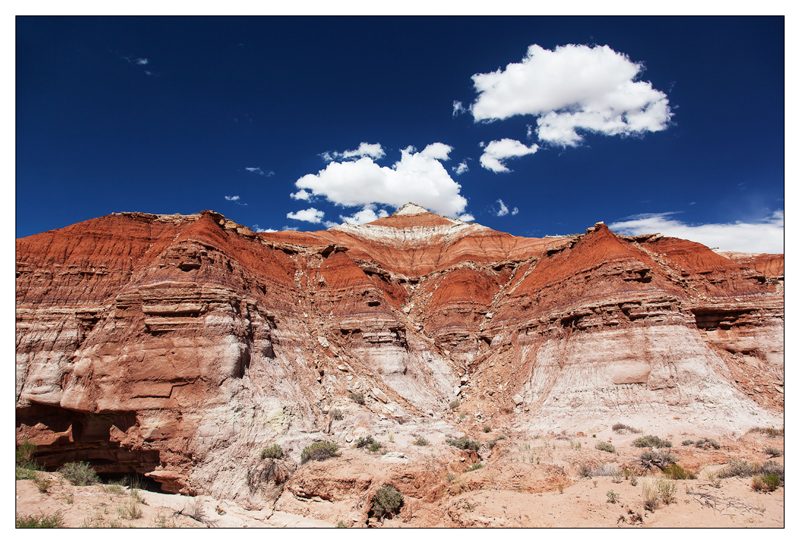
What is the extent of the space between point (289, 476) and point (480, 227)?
4327 centimetres

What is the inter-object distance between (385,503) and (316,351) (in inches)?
531

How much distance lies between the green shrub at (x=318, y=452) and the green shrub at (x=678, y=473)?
12481 millimetres

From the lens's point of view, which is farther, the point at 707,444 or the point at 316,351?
the point at 316,351

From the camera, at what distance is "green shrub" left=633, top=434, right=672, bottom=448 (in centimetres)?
1650

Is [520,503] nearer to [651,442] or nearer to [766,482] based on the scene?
[766,482]

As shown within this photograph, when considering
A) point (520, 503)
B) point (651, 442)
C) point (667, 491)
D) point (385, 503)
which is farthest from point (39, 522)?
point (651, 442)

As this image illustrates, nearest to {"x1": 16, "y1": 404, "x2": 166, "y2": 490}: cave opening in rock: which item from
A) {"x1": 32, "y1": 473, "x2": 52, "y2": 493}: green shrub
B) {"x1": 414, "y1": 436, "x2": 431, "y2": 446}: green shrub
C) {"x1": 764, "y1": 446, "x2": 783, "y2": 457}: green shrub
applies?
{"x1": 32, "y1": 473, "x2": 52, "y2": 493}: green shrub

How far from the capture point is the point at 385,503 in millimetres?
12430

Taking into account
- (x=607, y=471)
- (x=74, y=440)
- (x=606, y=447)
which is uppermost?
(x=606, y=447)

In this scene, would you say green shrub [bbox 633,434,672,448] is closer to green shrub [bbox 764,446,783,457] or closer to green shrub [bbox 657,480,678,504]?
green shrub [bbox 764,446,783,457]

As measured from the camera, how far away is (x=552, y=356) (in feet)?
84.4

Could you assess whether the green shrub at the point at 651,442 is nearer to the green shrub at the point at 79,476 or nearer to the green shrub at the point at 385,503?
the green shrub at the point at 385,503

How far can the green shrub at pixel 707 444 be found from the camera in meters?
16.0

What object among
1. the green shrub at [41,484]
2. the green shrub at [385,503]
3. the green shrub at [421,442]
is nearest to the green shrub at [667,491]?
the green shrub at [385,503]
